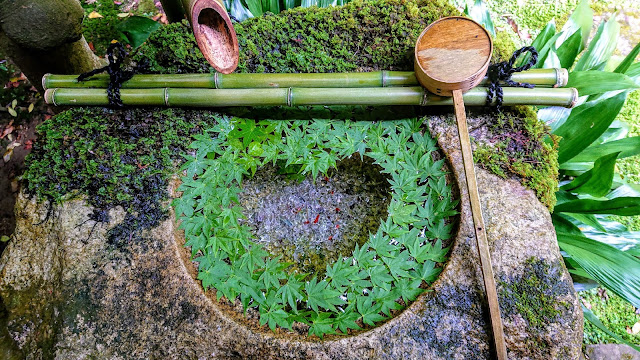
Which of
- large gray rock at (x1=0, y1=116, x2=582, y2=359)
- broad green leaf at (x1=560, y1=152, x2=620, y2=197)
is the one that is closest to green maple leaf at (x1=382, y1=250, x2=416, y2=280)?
large gray rock at (x1=0, y1=116, x2=582, y2=359)

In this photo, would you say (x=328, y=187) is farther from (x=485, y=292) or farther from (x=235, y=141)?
(x=485, y=292)

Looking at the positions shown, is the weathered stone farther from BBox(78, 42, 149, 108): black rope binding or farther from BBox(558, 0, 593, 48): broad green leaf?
BBox(78, 42, 149, 108): black rope binding

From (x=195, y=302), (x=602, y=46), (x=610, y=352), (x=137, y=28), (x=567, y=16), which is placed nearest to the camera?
(x=195, y=302)

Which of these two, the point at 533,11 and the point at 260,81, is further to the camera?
the point at 533,11

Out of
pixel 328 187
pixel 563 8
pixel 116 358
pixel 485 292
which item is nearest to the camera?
pixel 116 358

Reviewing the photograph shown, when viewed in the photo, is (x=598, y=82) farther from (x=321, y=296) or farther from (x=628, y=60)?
(x=321, y=296)

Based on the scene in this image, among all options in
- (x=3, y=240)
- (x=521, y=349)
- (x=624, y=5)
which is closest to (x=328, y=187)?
(x=521, y=349)

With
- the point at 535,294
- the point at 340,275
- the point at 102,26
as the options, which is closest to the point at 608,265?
the point at 535,294

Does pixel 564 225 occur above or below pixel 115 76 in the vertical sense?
below
